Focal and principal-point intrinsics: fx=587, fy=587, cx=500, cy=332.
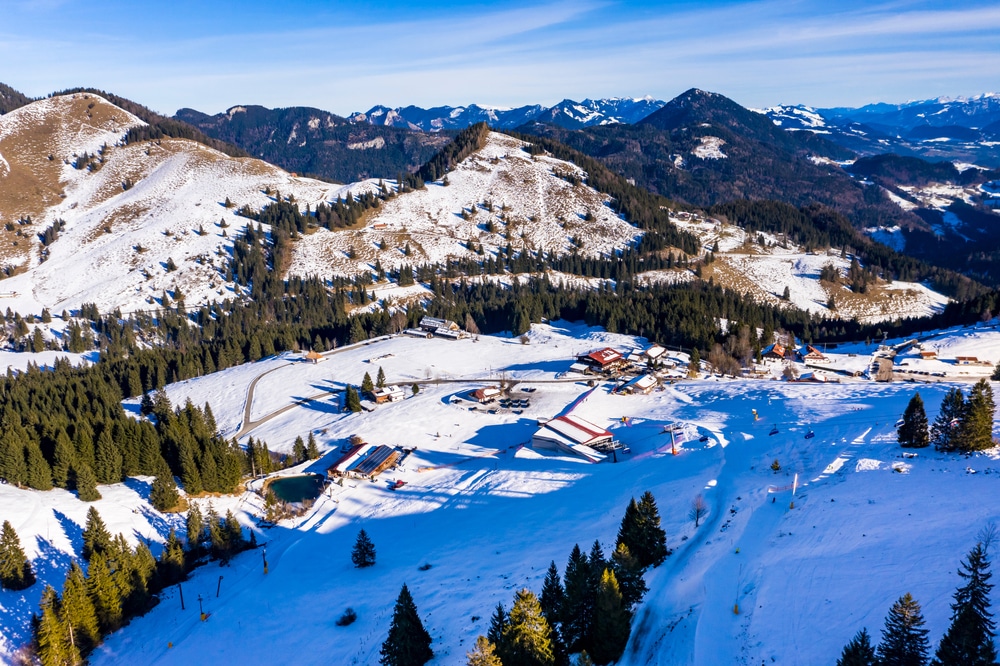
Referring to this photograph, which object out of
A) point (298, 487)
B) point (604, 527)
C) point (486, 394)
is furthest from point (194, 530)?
point (486, 394)

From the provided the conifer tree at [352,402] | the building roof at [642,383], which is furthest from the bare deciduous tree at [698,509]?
the conifer tree at [352,402]

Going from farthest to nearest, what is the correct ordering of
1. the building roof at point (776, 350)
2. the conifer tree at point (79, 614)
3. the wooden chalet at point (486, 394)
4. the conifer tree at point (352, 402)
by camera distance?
the building roof at point (776, 350) → the conifer tree at point (352, 402) → the wooden chalet at point (486, 394) → the conifer tree at point (79, 614)

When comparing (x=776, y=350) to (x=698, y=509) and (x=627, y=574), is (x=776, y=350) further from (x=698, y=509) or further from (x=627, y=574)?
(x=627, y=574)

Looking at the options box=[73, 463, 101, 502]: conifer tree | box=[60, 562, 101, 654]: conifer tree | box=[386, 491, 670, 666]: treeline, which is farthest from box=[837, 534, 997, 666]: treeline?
box=[73, 463, 101, 502]: conifer tree

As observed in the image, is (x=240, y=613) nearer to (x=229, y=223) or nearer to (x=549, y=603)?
(x=549, y=603)

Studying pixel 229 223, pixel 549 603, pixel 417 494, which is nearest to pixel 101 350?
pixel 229 223

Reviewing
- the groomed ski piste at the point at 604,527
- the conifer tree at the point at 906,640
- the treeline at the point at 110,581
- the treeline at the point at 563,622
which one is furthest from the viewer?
the treeline at the point at 110,581

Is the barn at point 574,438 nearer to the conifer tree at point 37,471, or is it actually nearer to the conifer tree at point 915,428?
the conifer tree at point 915,428
